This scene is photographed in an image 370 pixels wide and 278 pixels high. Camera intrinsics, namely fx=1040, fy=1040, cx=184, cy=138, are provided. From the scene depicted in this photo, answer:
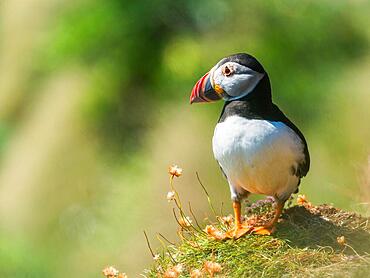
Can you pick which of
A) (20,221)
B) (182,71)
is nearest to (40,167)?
(20,221)

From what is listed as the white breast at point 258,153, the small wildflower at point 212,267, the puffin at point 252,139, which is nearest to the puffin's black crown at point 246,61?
the puffin at point 252,139

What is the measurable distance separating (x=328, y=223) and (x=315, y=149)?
5.77 ft

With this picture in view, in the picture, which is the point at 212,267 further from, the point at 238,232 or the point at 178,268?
the point at 238,232

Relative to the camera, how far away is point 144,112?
4.40 metres

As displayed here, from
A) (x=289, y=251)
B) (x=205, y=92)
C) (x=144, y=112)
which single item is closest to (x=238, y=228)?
(x=289, y=251)

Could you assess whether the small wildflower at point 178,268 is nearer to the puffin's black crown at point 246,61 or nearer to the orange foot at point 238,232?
the orange foot at point 238,232

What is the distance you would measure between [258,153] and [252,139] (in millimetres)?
30

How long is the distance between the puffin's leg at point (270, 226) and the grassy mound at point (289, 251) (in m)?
0.01

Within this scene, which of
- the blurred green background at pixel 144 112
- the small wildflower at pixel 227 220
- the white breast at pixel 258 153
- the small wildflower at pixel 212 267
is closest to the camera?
the small wildflower at pixel 212 267

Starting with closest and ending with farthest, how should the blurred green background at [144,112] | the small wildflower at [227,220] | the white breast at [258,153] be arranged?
the white breast at [258,153] < the small wildflower at [227,220] < the blurred green background at [144,112]

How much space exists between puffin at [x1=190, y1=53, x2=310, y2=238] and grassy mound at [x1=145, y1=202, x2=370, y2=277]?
44 mm

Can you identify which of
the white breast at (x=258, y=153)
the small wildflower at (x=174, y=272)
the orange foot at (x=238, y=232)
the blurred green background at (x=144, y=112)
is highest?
the blurred green background at (x=144, y=112)

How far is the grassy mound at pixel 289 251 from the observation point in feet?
6.44

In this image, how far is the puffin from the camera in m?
2.07
